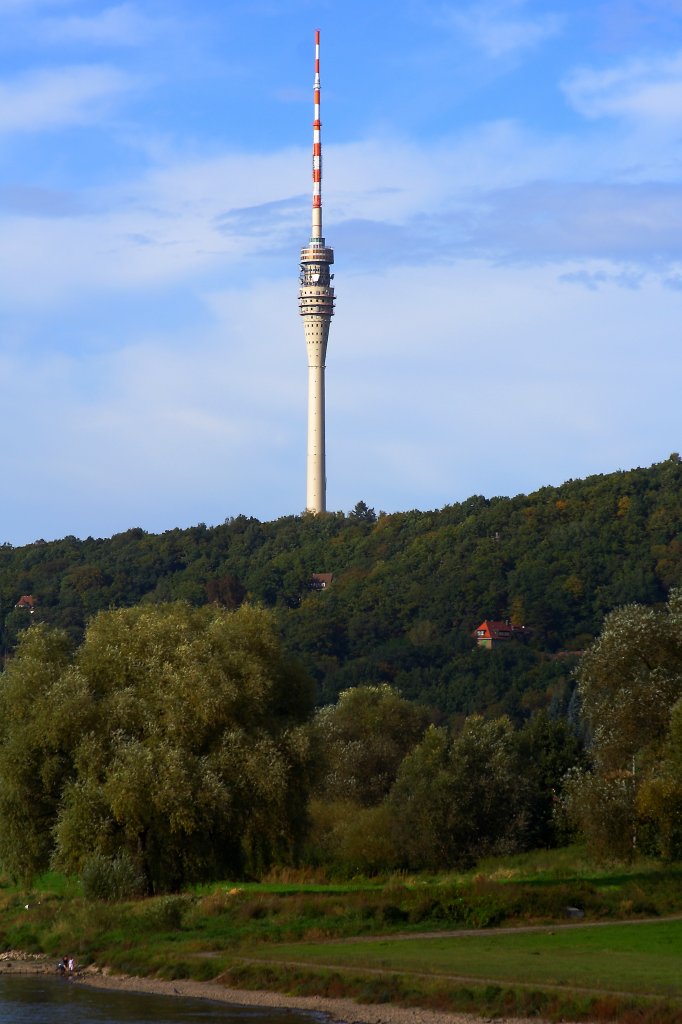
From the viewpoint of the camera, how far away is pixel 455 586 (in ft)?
543

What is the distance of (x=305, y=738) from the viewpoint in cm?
5006

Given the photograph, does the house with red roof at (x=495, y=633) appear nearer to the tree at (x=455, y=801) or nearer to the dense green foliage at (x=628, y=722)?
the tree at (x=455, y=801)

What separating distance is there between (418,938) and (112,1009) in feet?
26.3

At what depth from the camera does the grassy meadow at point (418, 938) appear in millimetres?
33625

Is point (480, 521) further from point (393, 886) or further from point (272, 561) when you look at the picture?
point (393, 886)

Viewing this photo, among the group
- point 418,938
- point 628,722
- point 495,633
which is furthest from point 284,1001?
point 495,633

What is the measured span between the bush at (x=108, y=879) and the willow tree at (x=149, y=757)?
2.75 ft

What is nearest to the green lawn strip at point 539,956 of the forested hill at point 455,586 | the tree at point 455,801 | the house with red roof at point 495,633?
the tree at point 455,801

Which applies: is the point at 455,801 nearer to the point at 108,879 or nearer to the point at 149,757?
the point at 149,757

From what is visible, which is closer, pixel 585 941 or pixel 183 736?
pixel 585 941

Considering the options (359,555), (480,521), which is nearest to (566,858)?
(480,521)

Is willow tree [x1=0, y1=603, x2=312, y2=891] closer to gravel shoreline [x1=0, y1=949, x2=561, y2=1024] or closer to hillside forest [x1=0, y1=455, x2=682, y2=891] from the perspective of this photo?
hillside forest [x1=0, y1=455, x2=682, y2=891]

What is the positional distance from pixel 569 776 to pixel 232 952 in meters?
17.2

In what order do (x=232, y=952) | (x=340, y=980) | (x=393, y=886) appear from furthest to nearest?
(x=393, y=886), (x=232, y=952), (x=340, y=980)
